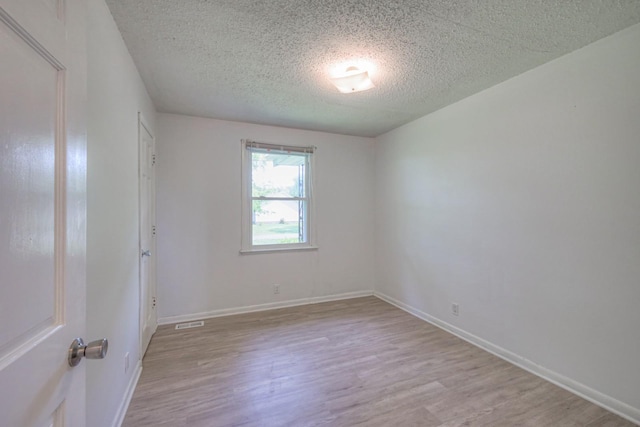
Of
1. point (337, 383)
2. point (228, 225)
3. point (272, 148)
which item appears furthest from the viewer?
point (272, 148)

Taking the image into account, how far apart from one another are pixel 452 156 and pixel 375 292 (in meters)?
2.39

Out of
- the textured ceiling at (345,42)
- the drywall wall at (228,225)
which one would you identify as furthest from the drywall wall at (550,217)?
the drywall wall at (228,225)

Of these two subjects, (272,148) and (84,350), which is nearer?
(84,350)

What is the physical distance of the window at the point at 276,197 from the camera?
145 inches

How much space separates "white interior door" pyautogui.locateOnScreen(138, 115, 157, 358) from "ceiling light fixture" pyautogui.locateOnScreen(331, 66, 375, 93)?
1.75 m

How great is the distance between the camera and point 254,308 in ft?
12.0

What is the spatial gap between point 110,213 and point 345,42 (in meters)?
1.88

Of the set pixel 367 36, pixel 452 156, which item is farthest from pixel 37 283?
pixel 452 156

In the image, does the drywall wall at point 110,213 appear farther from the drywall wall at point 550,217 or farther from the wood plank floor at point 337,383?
the drywall wall at point 550,217

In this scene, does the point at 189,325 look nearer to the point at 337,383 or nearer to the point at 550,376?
the point at 337,383

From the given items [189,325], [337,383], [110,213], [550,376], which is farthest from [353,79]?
[189,325]

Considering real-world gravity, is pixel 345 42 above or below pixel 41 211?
above

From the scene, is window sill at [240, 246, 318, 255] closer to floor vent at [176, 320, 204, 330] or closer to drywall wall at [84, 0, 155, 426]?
floor vent at [176, 320, 204, 330]

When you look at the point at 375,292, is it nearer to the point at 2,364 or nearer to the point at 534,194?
the point at 534,194
